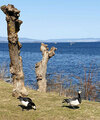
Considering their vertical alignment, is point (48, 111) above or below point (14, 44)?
below

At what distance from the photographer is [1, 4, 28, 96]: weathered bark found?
48.6ft

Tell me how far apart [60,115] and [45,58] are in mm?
8711

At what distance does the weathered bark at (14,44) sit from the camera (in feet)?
48.6

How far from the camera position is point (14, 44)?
15.3 meters

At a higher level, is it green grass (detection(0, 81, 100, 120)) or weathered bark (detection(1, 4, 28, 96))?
weathered bark (detection(1, 4, 28, 96))

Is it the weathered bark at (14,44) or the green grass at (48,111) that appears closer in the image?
the green grass at (48,111)

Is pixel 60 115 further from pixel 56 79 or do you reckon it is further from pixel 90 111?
pixel 56 79

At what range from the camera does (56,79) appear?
2120 cm

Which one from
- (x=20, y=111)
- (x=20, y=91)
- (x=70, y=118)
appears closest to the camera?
(x=70, y=118)

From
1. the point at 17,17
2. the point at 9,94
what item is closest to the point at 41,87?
the point at 9,94

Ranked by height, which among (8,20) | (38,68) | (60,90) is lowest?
(60,90)

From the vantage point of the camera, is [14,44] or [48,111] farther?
[14,44]

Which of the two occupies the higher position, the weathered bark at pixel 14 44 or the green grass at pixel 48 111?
the weathered bark at pixel 14 44

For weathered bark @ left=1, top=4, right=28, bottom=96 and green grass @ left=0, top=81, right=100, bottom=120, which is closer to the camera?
green grass @ left=0, top=81, right=100, bottom=120
